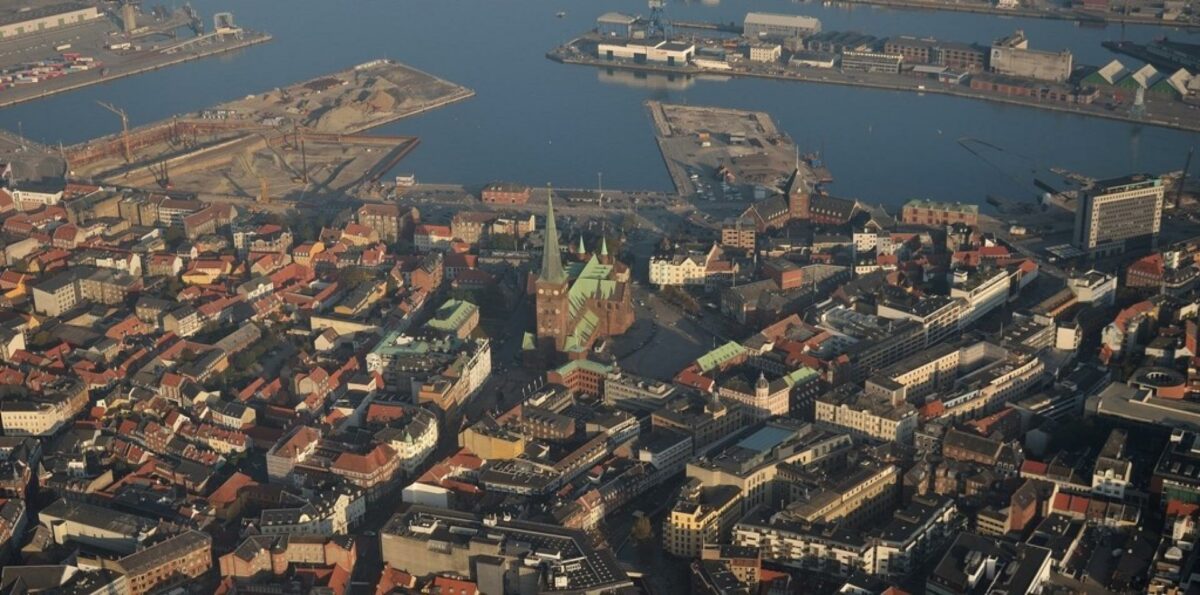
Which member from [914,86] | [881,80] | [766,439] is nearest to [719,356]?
[766,439]

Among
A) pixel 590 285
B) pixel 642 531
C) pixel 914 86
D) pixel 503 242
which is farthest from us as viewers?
pixel 914 86

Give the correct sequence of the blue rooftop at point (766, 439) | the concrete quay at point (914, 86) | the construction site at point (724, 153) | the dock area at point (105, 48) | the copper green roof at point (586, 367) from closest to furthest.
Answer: the blue rooftop at point (766, 439) → the copper green roof at point (586, 367) → the construction site at point (724, 153) → the concrete quay at point (914, 86) → the dock area at point (105, 48)

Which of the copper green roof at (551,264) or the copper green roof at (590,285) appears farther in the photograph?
the copper green roof at (590,285)

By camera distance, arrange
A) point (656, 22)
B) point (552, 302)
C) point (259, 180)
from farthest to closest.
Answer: point (656, 22), point (259, 180), point (552, 302)

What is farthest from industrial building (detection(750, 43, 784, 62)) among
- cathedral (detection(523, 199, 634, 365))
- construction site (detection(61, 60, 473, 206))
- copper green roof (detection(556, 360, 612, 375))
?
copper green roof (detection(556, 360, 612, 375))

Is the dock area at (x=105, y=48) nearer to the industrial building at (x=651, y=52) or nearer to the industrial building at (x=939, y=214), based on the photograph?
the industrial building at (x=651, y=52)

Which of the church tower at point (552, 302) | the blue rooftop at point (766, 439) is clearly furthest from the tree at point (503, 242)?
the blue rooftop at point (766, 439)

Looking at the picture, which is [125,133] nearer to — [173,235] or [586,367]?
[173,235]
